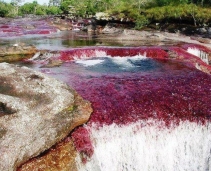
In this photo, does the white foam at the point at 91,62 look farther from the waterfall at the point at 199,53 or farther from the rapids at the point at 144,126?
the waterfall at the point at 199,53

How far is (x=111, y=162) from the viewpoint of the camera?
12898mm

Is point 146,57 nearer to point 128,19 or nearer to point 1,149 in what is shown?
point 1,149

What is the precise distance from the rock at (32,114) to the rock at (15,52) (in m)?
12.3

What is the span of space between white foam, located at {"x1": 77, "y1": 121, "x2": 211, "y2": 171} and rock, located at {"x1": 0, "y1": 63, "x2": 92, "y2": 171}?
56.5 inches

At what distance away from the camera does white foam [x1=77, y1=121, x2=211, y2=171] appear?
1282cm

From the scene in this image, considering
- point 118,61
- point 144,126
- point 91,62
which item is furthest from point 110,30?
point 144,126

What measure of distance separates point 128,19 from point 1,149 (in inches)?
2218

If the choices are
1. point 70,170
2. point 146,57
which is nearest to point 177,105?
point 70,170

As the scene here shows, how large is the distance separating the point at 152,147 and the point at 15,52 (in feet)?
60.2

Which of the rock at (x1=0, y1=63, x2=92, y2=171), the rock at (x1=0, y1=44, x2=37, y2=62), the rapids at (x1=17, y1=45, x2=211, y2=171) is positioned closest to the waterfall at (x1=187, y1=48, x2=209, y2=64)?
the rapids at (x1=17, y1=45, x2=211, y2=171)

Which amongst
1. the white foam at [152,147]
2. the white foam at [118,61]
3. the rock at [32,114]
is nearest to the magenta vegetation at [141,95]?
the white foam at [152,147]

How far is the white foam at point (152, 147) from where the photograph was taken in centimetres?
1282

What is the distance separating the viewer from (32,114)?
433 inches

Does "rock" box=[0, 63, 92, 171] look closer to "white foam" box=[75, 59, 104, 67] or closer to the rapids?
the rapids
